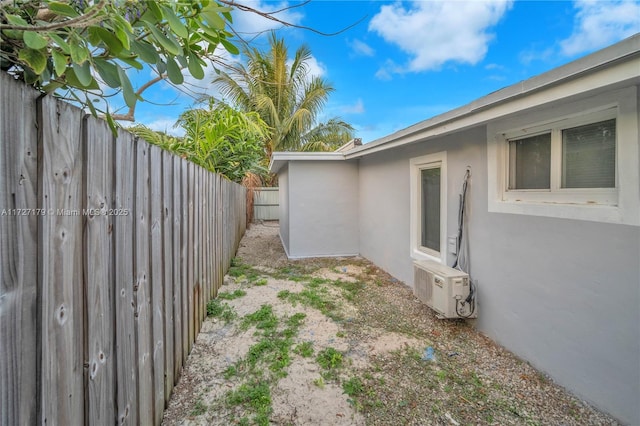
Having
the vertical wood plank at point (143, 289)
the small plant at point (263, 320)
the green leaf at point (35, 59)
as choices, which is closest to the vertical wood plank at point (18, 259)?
the green leaf at point (35, 59)

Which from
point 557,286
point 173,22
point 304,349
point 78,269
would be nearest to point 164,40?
point 173,22

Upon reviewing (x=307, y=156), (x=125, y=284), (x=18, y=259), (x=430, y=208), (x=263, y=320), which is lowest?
(x=263, y=320)

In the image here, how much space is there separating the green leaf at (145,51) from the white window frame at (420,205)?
154 inches

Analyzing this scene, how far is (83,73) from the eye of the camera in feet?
2.78

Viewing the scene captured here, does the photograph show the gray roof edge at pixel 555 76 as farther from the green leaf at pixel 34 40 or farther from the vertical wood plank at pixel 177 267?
the vertical wood plank at pixel 177 267

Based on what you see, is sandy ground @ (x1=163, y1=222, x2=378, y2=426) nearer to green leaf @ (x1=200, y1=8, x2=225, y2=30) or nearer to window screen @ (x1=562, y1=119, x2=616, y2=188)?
window screen @ (x1=562, y1=119, x2=616, y2=188)

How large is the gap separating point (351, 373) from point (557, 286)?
6.38ft

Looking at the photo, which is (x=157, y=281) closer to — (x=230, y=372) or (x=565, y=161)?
(x=230, y=372)

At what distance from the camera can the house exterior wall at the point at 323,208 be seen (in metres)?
7.45

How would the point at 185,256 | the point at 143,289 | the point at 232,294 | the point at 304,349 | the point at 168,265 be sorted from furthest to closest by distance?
the point at 232,294 < the point at 304,349 < the point at 185,256 < the point at 168,265 < the point at 143,289

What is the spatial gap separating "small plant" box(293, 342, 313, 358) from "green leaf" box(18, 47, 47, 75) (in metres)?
2.86

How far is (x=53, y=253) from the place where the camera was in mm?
1023

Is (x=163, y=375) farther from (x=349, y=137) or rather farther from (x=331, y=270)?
(x=349, y=137)

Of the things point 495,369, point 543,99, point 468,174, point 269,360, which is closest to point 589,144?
point 543,99
